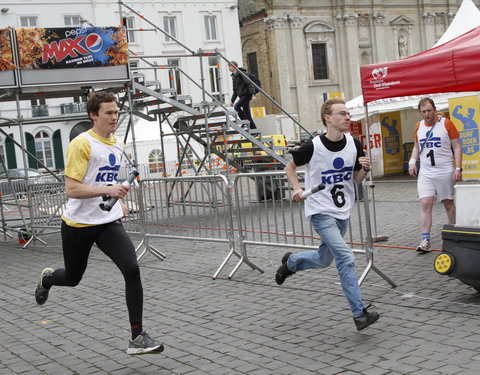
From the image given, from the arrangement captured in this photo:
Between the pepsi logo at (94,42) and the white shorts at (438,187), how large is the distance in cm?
738

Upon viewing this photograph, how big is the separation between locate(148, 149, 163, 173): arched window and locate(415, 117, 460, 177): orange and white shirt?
2554 cm

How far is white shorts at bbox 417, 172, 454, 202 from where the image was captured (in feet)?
29.8

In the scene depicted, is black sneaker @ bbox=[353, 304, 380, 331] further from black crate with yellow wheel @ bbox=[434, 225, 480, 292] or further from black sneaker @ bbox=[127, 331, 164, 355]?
black sneaker @ bbox=[127, 331, 164, 355]

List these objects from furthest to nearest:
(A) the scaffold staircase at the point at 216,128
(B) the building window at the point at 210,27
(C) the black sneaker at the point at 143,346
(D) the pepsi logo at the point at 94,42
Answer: (B) the building window at the point at 210,27 → (A) the scaffold staircase at the point at 216,128 → (D) the pepsi logo at the point at 94,42 → (C) the black sneaker at the point at 143,346

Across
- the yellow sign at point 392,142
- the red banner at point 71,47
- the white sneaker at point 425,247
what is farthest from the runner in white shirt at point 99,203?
the yellow sign at point 392,142

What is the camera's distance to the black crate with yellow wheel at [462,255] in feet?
20.8

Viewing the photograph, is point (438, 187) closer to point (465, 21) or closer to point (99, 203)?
point (99, 203)

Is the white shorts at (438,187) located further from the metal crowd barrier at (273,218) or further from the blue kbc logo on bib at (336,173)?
the blue kbc logo on bib at (336,173)

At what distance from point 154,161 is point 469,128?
20237mm

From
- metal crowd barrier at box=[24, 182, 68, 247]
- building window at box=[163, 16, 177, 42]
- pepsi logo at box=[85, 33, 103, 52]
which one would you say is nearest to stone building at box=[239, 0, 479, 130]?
building window at box=[163, 16, 177, 42]

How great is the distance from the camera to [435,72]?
8.31 metres

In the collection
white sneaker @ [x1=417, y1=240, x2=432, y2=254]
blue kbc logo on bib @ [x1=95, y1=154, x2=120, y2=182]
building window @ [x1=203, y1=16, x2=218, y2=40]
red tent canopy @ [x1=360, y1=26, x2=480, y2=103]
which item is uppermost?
building window @ [x1=203, y1=16, x2=218, y2=40]

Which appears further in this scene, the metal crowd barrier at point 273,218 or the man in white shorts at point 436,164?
the man in white shorts at point 436,164

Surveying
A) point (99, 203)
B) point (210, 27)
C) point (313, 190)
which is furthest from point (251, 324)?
point (210, 27)
